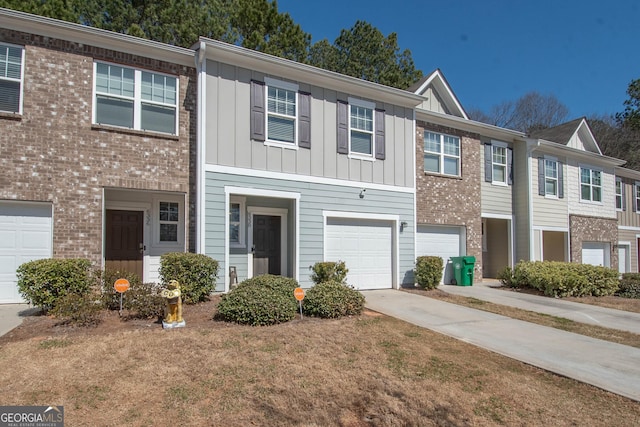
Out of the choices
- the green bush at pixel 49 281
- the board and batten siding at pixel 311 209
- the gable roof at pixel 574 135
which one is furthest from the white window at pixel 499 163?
the green bush at pixel 49 281

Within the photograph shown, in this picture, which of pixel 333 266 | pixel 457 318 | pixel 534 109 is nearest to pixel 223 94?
pixel 333 266

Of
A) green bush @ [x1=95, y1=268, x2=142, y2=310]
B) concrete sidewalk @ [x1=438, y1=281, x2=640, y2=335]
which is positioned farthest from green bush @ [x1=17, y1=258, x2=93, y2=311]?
concrete sidewalk @ [x1=438, y1=281, x2=640, y2=335]

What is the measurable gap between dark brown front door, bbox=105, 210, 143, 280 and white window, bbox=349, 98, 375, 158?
19.9 ft

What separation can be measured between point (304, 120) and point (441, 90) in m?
6.42

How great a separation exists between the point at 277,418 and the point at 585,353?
520 centimetres

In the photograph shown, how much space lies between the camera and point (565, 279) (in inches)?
514

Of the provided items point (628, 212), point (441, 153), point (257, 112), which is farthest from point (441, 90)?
point (628, 212)

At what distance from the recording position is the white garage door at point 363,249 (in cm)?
1221

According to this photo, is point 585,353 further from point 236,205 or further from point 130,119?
point 130,119

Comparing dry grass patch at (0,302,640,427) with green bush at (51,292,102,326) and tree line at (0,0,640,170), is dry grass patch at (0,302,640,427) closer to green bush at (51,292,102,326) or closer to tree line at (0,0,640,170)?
green bush at (51,292,102,326)

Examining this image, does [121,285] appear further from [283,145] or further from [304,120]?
[304,120]

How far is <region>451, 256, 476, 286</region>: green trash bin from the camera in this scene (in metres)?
14.4

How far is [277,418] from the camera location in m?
4.28

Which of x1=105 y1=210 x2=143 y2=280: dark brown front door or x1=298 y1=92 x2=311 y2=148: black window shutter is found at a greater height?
x1=298 y1=92 x2=311 y2=148: black window shutter
